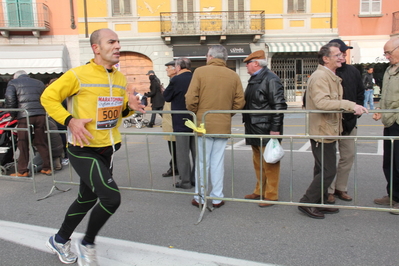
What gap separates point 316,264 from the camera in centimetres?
300

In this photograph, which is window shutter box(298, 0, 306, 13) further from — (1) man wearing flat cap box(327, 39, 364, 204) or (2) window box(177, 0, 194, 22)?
(1) man wearing flat cap box(327, 39, 364, 204)

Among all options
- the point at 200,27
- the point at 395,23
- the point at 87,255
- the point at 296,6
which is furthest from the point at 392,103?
the point at 395,23

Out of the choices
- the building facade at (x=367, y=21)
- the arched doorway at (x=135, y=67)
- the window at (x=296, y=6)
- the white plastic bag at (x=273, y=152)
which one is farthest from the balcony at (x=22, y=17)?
the white plastic bag at (x=273, y=152)

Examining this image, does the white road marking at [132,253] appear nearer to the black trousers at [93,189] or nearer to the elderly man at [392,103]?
the black trousers at [93,189]

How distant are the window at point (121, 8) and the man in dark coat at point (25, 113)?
49.7 ft

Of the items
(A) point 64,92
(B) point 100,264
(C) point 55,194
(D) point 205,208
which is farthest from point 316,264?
(C) point 55,194

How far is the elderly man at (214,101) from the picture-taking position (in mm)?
4250

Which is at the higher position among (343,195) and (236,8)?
(236,8)

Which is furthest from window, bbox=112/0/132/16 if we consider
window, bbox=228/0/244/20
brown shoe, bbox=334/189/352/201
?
brown shoe, bbox=334/189/352/201

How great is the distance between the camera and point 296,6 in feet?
67.8

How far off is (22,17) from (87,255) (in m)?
19.8

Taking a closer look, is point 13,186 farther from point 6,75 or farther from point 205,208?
point 6,75

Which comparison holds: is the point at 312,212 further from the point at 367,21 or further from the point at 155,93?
the point at 367,21

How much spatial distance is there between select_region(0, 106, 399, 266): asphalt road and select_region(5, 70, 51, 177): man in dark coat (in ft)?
2.43
